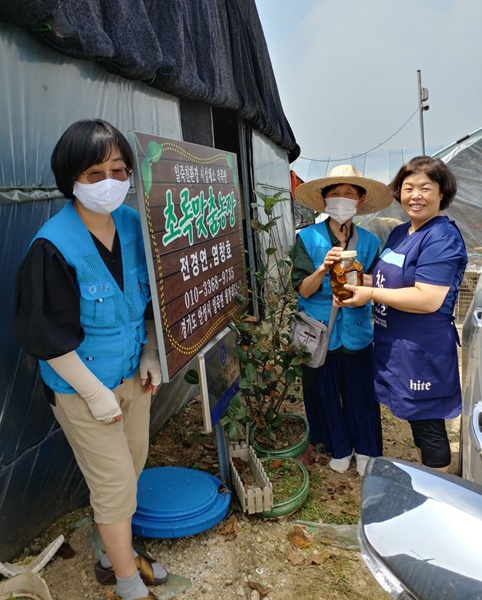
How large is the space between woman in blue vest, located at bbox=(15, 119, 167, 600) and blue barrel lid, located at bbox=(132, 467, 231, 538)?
0.26 metres

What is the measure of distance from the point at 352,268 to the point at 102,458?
4.96 feet

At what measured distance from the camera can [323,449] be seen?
10.9 ft

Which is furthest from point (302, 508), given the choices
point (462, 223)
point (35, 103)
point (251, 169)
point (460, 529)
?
point (462, 223)

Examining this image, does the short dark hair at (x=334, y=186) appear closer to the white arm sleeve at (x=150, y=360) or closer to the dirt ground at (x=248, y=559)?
the white arm sleeve at (x=150, y=360)

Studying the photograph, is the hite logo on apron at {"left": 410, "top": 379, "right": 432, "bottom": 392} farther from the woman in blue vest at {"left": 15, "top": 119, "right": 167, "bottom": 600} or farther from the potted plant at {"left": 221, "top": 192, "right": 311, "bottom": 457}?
the woman in blue vest at {"left": 15, "top": 119, "right": 167, "bottom": 600}

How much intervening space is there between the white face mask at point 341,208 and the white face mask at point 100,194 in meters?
1.41

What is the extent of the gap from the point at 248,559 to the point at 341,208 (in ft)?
6.27

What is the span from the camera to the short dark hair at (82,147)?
62.5 inches

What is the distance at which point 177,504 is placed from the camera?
2322 mm

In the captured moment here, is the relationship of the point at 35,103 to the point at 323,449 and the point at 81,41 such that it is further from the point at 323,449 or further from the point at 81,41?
the point at 323,449

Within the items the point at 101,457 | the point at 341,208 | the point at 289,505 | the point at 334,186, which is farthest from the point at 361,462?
the point at 101,457

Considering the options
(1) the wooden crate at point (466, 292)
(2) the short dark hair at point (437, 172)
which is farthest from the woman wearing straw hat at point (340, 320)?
(1) the wooden crate at point (466, 292)

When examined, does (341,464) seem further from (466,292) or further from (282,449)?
(466,292)

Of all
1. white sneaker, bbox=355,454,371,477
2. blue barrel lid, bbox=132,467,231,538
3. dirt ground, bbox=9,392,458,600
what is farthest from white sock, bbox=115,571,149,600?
white sneaker, bbox=355,454,371,477
